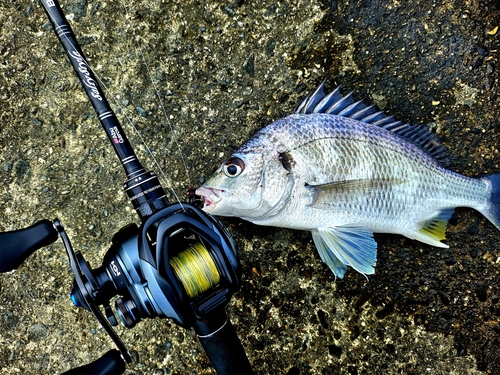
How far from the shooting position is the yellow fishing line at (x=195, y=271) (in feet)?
5.40

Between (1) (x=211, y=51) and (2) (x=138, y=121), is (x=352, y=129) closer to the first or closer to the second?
(1) (x=211, y=51)

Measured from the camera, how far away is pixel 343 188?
2111 mm

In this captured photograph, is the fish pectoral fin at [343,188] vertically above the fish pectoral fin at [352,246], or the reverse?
Answer: the fish pectoral fin at [343,188]

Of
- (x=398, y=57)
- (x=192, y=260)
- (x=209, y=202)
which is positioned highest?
(x=398, y=57)

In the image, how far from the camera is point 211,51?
2.45 m

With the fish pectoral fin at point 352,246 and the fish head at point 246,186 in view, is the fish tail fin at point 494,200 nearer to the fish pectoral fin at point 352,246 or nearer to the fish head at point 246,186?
the fish pectoral fin at point 352,246

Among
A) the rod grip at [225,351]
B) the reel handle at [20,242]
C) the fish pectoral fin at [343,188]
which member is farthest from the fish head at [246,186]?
the reel handle at [20,242]

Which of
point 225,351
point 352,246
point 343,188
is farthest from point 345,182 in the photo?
point 225,351

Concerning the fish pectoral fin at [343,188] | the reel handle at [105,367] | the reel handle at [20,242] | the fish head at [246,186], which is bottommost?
the reel handle at [105,367]

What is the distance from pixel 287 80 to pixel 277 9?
0.44 m

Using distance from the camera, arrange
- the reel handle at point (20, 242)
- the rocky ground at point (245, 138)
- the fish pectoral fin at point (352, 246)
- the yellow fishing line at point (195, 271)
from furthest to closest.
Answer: the rocky ground at point (245, 138) < the fish pectoral fin at point (352, 246) < the yellow fishing line at point (195, 271) < the reel handle at point (20, 242)

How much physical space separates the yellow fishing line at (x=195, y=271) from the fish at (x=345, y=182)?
369 mm

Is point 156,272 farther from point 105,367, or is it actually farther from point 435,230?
point 435,230

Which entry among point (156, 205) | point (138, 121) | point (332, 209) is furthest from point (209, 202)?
point (138, 121)
